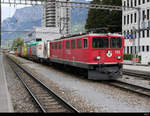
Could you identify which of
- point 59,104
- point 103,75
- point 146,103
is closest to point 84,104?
point 59,104

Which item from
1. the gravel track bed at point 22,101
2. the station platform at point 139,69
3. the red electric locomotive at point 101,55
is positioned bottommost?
the station platform at point 139,69

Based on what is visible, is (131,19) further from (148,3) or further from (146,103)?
(146,103)

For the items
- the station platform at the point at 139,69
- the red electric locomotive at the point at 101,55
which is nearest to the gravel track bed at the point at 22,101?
the red electric locomotive at the point at 101,55

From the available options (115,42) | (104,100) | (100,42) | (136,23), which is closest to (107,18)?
(136,23)

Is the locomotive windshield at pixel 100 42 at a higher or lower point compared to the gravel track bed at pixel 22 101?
higher

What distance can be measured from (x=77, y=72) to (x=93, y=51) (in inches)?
156

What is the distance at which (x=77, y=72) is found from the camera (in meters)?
18.3

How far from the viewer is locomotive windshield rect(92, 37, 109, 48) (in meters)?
14.9

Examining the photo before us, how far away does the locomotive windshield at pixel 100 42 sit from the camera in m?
14.9

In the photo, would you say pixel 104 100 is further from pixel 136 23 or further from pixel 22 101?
pixel 136 23

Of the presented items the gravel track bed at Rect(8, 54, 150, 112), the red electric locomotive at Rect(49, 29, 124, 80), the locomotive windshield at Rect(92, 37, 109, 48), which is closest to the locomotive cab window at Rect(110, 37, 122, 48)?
the red electric locomotive at Rect(49, 29, 124, 80)

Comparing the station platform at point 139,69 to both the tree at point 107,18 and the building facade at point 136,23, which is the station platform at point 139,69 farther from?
the tree at point 107,18

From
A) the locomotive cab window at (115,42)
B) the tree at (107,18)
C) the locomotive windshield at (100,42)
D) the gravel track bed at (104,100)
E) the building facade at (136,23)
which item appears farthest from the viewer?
the tree at (107,18)

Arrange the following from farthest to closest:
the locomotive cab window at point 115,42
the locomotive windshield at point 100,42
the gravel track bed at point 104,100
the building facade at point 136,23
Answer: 1. the building facade at point 136,23
2. the locomotive cab window at point 115,42
3. the locomotive windshield at point 100,42
4. the gravel track bed at point 104,100
